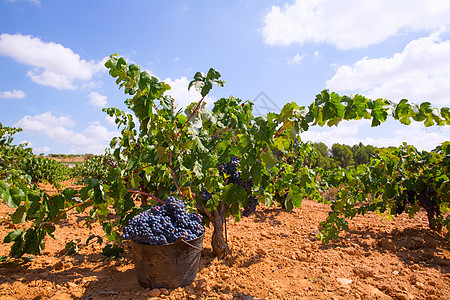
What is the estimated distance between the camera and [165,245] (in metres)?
2.23

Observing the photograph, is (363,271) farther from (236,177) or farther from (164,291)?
(164,291)

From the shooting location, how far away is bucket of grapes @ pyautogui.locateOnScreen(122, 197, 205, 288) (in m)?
2.22

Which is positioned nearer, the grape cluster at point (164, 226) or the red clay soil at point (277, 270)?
the grape cluster at point (164, 226)

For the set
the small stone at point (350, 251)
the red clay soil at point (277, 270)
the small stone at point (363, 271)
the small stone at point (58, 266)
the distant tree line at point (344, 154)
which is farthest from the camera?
the distant tree line at point (344, 154)

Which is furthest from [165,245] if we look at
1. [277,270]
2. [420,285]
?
[420,285]

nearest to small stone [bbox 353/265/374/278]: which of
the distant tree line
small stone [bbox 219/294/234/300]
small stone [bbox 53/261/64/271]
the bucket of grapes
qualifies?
small stone [bbox 219/294/234/300]

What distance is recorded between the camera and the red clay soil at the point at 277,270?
91.0 inches

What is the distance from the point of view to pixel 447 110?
231 centimetres

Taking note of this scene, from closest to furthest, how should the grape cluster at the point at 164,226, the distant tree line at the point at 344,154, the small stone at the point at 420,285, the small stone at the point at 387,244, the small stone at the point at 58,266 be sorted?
the grape cluster at the point at 164,226
the small stone at the point at 420,285
the small stone at the point at 58,266
the small stone at the point at 387,244
the distant tree line at the point at 344,154

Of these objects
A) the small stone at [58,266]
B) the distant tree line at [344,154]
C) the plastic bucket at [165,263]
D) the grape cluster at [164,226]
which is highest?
the distant tree line at [344,154]

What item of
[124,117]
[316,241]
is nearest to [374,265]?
[316,241]

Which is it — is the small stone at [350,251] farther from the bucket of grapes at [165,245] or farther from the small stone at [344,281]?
the bucket of grapes at [165,245]

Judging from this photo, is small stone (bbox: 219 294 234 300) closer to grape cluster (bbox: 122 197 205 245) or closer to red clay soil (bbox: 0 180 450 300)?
red clay soil (bbox: 0 180 450 300)

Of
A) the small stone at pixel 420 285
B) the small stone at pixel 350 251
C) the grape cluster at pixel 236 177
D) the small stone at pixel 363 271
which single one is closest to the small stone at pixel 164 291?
the grape cluster at pixel 236 177
